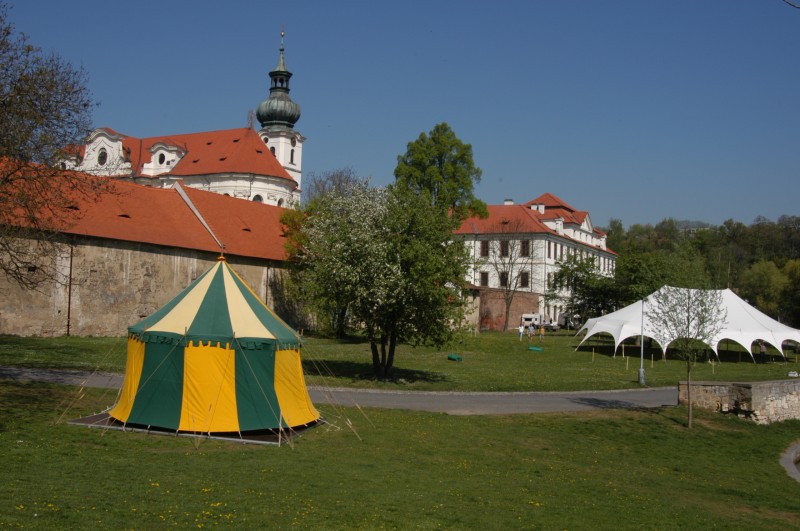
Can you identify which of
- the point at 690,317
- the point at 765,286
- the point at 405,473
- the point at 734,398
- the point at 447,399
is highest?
the point at 765,286

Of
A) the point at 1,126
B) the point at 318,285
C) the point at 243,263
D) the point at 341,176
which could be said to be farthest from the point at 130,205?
the point at 341,176

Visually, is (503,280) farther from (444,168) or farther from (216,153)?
(216,153)

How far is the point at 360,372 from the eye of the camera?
28984 mm

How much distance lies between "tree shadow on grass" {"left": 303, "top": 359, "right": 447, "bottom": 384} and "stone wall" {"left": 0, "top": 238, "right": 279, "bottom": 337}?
1247cm

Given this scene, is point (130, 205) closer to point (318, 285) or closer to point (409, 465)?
point (318, 285)

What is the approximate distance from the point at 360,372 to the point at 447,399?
6.10 metres

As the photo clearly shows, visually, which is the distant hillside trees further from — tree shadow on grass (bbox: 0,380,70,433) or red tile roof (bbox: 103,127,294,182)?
A: red tile roof (bbox: 103,127,294,182)

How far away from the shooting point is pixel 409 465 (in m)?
14.1

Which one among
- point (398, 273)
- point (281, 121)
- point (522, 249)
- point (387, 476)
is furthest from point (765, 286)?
point (387, 476)

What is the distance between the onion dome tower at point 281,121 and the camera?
82.6m

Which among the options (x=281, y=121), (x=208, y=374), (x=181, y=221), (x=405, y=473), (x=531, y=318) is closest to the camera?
(x=405, y=473)

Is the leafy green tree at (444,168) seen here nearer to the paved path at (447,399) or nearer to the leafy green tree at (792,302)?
the paved path at (447,399)

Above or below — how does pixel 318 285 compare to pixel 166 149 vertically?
below

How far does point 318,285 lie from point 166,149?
54.9 metres
